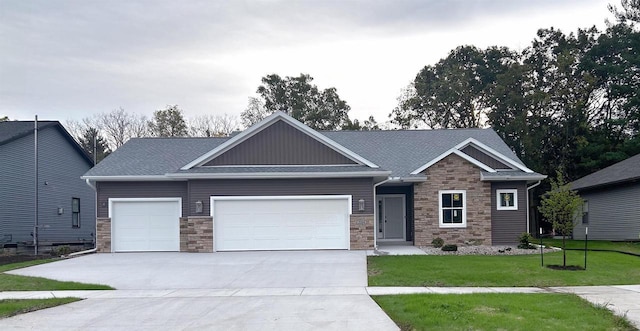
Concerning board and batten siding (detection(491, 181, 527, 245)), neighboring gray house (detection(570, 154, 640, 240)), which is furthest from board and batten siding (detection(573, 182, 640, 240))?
board and batten siding (detection(491, 181, 527, 245))

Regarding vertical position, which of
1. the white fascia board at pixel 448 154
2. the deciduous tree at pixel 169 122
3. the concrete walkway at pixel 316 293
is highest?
the deciduous tree at pixel 169 122

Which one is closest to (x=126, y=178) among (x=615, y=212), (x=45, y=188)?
(x=45, y=188)

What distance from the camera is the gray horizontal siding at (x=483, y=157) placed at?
75.0 ft

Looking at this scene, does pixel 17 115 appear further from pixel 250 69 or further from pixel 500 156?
pixel 500 156

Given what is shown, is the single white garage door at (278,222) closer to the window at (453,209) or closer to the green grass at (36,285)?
the window at (453,209)

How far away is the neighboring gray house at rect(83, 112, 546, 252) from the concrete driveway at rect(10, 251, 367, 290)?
122cm

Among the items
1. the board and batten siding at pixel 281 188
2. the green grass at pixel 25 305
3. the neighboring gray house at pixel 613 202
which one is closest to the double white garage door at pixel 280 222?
the board and batten siding at pixel 281 188

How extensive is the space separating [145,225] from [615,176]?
812 inches

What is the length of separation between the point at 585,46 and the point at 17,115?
45931mm

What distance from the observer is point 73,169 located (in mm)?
31969

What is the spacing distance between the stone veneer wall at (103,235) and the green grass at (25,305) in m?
9.94

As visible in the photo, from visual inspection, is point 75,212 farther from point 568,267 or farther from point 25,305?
point 568,267

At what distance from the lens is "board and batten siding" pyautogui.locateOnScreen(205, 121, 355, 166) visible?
2097cm

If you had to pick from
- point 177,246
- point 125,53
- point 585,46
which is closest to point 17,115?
point 125,53
